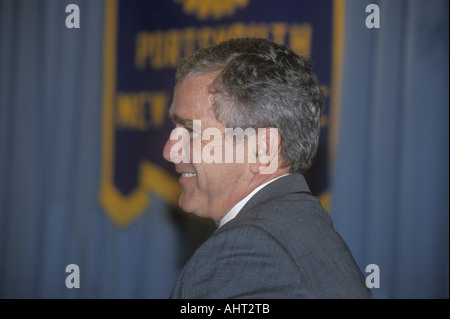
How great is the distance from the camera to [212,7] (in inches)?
74.3

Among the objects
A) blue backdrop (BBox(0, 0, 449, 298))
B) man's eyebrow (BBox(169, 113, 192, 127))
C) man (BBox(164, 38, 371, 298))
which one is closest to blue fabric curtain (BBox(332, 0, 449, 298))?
blue backdrop (BBox(0, 0, 449, 298))

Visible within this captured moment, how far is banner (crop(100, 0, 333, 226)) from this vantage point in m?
1.85

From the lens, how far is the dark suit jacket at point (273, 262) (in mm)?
610

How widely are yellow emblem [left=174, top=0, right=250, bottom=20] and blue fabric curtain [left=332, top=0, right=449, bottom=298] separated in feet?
1.48

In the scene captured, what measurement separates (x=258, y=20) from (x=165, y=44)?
1.34ft

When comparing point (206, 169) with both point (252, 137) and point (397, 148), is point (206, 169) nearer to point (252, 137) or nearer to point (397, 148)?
point (252, 137)

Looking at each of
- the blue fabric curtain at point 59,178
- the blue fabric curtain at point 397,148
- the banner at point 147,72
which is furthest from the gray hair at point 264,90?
the blue fabric curtain at point 59,178

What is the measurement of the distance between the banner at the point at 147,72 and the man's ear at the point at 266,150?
0.97 metres

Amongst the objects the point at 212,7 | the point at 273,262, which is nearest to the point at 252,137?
the point at 273,262

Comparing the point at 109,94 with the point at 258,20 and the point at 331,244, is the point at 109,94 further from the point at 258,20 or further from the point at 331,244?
the point at 331,244

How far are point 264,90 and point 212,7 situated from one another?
1.12m

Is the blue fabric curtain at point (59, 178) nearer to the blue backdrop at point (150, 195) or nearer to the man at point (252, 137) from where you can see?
the blue backdrop at point (150, 195)

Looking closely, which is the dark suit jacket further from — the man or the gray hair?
the gray hair
